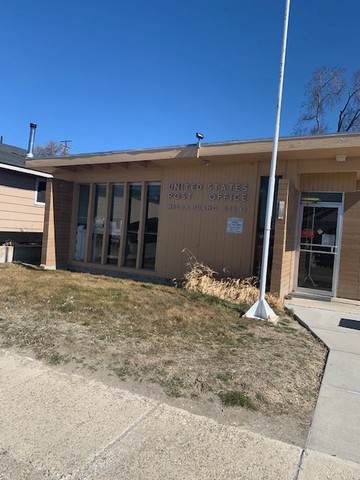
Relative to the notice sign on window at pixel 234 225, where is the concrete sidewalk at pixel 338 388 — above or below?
below

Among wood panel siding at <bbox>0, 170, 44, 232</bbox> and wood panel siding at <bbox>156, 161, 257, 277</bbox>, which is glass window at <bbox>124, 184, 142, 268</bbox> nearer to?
wood panel siding at <bbox>156, 161, 257, 277</bbox>

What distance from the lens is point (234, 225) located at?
33.1 ft

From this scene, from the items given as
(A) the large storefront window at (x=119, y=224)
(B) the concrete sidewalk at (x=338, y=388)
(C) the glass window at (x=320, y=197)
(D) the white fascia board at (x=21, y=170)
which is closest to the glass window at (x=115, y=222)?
(A) the large storefront window at (x=119, y=224)

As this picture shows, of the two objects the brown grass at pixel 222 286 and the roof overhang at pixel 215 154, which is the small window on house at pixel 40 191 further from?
the brown grass at pixel 222 286

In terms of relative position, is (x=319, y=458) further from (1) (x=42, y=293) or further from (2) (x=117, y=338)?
(1) (x=42, y=293)

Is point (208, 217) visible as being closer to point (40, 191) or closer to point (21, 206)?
point (21, 206)

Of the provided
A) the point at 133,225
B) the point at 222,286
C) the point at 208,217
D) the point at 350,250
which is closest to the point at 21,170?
the point at 133,225

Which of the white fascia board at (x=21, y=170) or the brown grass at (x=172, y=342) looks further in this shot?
the white fascia board at (x=21, y=170)

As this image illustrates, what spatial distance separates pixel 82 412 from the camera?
136 inches

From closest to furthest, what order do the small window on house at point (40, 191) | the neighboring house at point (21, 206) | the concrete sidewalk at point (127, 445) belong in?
the concrete sidewalk at point (127, 445) < the neighboring house at point (21, 206) < the small window on house at point (40, 191)

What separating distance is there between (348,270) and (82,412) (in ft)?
25.6

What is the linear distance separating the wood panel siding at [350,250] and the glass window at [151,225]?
197 inches

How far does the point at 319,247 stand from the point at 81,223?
7440 millimetres

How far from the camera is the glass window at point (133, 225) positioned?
11844 millimetres
